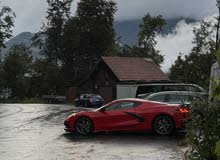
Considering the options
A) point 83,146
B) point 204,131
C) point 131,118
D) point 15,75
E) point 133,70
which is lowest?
point 83,146

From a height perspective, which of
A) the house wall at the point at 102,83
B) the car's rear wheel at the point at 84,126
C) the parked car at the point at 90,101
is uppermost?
the house wall at the point at 102,83

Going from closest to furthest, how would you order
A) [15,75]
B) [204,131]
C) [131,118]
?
[204,131]
[131,118]
[15,75]

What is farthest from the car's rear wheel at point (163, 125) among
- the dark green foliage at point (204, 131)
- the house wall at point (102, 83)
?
the house wall at point (102, 83)

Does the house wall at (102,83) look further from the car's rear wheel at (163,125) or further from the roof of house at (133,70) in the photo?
the car's rear wheel at (163,125)

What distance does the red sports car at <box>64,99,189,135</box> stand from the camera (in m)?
18.1

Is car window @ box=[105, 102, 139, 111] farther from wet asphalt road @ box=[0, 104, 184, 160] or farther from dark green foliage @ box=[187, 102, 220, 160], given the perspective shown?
dark green foliage @ box=[187, 102, 220, 160]

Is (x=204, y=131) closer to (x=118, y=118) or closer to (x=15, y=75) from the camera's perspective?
(x=118, y=118)

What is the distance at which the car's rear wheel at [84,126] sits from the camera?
61.8 ft

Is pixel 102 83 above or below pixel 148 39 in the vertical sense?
below

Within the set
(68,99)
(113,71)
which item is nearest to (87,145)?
(113,71)

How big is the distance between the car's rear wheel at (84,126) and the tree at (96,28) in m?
70.3

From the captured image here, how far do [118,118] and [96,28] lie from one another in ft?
235

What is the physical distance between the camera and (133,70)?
222 ft

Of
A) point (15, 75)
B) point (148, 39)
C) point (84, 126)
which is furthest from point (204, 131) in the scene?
point (15, 75)
